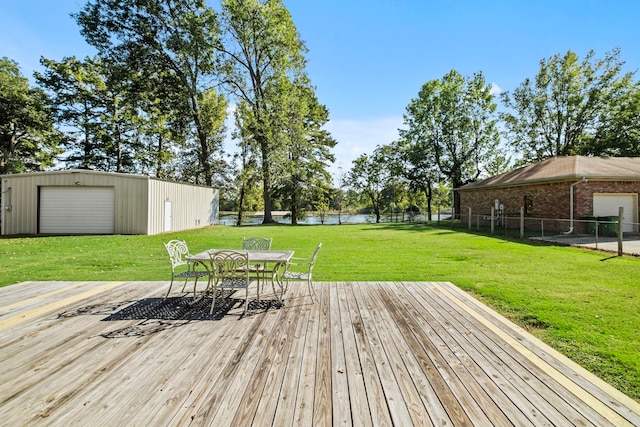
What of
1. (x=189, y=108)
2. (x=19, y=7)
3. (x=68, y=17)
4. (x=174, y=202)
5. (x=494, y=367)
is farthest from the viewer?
(x=189, y=108)

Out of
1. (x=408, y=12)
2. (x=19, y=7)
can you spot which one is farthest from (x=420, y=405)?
(x=19, y=7)

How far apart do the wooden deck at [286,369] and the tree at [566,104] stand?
29861 millimetres

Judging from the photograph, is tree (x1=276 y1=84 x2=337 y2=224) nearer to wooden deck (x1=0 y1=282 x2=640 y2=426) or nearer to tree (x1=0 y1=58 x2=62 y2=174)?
tree (x1=0 y1=58 x2=62 y2=174)

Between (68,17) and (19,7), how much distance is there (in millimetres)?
8448

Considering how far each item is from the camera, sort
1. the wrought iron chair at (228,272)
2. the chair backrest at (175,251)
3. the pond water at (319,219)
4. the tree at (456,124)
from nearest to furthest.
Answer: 1. the wrought iron chair at (228,272)
2. the chair backrest at (175,251)
3. the tree at (456,124)
4. the pond water at (319,219)

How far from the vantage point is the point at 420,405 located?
2.30 m

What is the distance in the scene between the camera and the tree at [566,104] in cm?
2508

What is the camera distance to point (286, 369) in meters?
2.82

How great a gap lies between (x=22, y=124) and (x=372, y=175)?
31.8 m

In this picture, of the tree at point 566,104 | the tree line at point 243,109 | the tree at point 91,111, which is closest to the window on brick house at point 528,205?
the tree line at point 243,109

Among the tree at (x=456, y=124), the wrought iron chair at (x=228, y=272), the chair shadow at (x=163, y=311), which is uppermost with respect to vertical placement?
the tree at (x=456, y=124)

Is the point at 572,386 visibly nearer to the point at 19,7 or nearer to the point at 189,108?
the point at 19,7

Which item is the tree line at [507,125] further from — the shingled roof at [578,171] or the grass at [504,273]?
the grass at [504,273]

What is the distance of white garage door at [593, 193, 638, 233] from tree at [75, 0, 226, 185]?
85.3 feet
